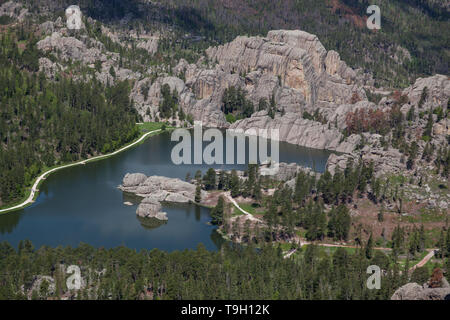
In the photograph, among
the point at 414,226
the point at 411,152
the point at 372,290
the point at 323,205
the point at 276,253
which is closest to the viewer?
the point at 372,290

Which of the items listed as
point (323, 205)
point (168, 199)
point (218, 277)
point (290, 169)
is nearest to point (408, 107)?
point (290, 169)

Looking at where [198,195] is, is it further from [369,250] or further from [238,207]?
[369,250]

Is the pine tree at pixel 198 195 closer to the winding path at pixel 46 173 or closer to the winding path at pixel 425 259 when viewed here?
the winding path at pixel 46 173

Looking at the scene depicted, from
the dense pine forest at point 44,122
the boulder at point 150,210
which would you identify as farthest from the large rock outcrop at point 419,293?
the dense pine forest at point 44,122

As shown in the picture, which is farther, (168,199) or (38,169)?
(38,169)

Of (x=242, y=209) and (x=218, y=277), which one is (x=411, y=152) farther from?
(x=218, y=277)

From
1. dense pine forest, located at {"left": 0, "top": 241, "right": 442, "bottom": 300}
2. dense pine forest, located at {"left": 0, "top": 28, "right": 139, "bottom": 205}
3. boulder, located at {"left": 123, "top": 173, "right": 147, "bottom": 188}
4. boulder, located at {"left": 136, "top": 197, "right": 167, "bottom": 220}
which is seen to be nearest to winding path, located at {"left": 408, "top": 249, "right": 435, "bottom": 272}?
dense pine forest, located at {"left": 0, "top": 241, "right": 442, "bottom": 300}
